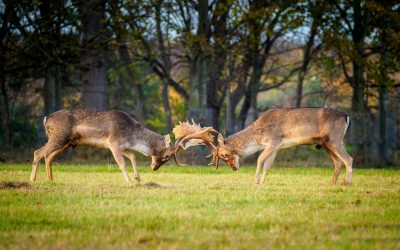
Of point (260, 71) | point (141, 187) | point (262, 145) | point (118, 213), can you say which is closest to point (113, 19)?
point (260, 71)

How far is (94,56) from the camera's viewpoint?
93.5 feet

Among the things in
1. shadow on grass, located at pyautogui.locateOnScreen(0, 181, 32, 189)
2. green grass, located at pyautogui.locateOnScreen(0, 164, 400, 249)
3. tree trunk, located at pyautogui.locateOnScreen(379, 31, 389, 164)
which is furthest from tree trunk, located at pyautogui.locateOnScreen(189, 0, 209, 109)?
shadow on grass, located at pyautogui.locateOnScreen(0, 181, 32, 189)

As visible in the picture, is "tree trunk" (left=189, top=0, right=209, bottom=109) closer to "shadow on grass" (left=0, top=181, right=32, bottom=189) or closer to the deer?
the deer

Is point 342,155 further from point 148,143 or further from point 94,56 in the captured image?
point 94,56

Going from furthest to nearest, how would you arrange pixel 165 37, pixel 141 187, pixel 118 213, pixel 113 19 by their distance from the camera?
pixel 165 37, pixel 113 19, pixel 141 187, pixel 118 213

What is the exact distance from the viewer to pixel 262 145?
16500mm

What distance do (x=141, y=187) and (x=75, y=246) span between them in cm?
617

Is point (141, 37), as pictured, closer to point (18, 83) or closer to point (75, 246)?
point (18, 83)

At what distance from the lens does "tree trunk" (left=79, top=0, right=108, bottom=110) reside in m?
26.4

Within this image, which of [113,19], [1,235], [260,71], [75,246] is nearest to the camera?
[75,246]

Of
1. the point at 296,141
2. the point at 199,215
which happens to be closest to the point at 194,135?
the point at 296,141

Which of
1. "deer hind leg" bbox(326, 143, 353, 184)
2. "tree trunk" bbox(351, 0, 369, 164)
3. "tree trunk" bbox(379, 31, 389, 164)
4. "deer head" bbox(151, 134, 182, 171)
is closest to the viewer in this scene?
"deer hind leg" bbox(326, 143, 353, 184)

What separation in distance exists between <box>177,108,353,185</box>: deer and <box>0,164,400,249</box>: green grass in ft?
2.73

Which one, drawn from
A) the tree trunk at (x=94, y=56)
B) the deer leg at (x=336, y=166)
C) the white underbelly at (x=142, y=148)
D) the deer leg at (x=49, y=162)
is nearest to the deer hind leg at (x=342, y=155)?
the deer leg at (x=336, y=166)
